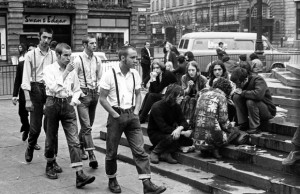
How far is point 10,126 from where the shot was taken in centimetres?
1100

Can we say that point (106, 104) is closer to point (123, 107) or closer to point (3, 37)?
point (123, 107)

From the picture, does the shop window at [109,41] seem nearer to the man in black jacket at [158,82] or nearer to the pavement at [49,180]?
the man in black jacket at [158,82]

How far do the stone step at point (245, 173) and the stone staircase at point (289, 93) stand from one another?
1.96m

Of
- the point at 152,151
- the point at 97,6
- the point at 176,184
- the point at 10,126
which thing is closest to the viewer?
the point at 176,184

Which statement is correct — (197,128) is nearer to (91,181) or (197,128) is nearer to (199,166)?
(199,166)

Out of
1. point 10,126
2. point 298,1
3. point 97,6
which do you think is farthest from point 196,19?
point 10,126

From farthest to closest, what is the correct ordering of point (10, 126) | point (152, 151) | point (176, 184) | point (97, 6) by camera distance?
point (97, 6) → point (10, 126) → point (152, 151) → point (176, 184)

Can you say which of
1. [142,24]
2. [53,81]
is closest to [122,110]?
[53,81]

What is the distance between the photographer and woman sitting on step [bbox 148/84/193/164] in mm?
7117

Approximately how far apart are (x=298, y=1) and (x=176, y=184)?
4343cm

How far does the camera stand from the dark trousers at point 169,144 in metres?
7.25

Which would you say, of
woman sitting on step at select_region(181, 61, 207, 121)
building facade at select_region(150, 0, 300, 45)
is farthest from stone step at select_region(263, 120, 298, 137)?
building facade at select_region(150, 0, 300, 45)

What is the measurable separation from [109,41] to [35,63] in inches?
Answer: 1187

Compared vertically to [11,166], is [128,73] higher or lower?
higher
